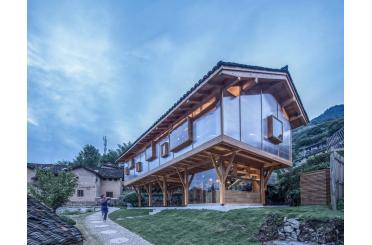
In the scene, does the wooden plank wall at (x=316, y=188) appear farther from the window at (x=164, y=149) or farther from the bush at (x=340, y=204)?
the window at (x=164, y=149)

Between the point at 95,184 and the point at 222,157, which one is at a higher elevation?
the point at 222,157

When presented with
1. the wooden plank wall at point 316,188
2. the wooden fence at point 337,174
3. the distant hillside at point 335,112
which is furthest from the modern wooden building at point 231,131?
the distant hillside at point 335,112

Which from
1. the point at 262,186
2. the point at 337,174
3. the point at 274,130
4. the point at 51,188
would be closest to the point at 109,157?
the point at 51,188

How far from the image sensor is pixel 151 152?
14977mm

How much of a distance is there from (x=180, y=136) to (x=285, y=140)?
4.25 m

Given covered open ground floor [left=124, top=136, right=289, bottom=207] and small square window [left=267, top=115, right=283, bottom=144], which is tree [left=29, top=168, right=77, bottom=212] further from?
small square window [left=267, top=115, right=283, bottom=144]

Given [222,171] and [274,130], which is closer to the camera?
[222,171]

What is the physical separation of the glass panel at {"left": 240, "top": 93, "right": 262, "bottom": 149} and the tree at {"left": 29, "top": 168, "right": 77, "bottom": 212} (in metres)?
8.08

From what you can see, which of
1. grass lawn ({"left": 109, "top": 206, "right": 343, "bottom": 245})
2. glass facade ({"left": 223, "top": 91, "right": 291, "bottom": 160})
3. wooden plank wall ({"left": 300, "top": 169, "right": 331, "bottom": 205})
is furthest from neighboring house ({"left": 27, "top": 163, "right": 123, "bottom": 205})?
wooden plank wall ({"left": 300, "top": 169, "right": 331, "bottom": 205})

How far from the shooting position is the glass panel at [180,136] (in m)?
10.8

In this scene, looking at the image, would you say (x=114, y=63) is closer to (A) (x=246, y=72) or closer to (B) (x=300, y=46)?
(B) (x=300, y=46)

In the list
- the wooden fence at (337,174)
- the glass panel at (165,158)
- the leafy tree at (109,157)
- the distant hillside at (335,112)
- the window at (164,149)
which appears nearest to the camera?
the distant hillside at (335,112)

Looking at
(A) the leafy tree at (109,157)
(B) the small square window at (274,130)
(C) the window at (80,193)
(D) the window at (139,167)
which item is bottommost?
(C) the window at (80,193)

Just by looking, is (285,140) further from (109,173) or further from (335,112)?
(109,173)
